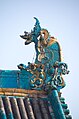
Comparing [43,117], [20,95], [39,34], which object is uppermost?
[39,34]

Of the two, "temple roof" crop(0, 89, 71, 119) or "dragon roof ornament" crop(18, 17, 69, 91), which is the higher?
"dragon roof ornament" crop(18, 17, 69, 91)

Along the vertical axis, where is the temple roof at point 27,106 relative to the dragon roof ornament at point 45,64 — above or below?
below

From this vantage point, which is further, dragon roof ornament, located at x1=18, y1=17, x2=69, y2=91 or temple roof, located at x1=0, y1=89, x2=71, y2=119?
dragon roof ornament, located at x1=18, y1=17, x2=69, y2=91

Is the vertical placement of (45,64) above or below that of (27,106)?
above

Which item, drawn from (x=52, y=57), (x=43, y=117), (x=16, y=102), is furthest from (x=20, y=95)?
(x=52, y=57)

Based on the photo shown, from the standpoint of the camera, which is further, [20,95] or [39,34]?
[39,34]

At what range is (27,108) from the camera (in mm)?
11055

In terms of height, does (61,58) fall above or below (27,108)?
above

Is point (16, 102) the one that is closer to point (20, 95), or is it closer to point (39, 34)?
point (20, 95)

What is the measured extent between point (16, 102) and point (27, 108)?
0.39 meters

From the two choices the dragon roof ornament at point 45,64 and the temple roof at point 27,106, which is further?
the dragon roof ornament at point 45,64

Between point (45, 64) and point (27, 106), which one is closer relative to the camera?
point (27, 106)

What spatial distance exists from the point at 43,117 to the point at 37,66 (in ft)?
5.68

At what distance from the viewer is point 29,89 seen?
37.9 ft
